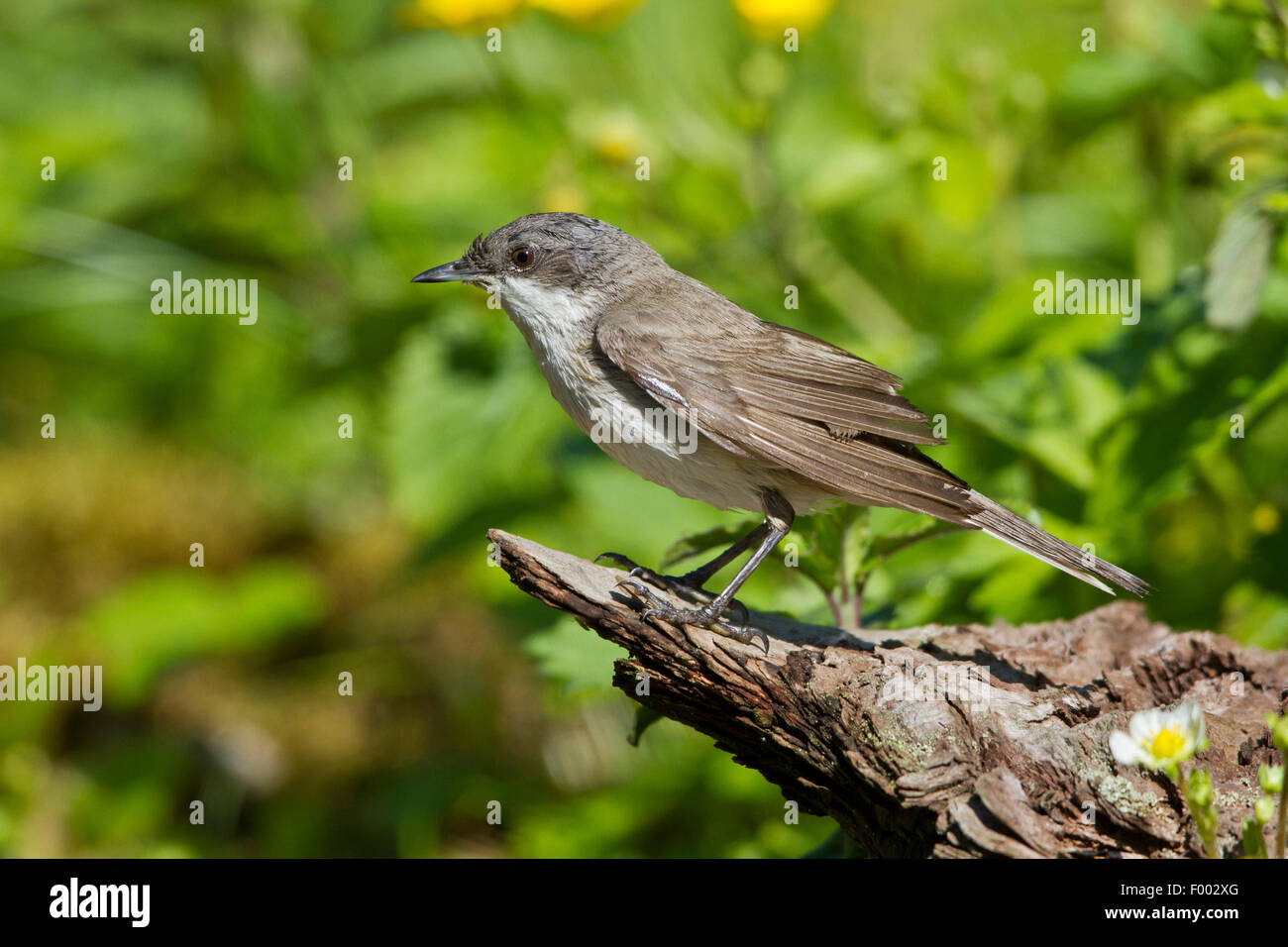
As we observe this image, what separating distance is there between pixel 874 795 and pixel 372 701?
434cm

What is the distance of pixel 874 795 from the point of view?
9.59 feet

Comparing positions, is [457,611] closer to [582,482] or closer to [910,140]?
[582,482]

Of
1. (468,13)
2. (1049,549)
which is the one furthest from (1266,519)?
(468,13)

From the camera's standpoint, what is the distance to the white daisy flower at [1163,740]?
2479mm

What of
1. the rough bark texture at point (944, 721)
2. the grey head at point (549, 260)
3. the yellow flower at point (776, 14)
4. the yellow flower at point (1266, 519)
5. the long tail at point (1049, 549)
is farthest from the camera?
the yellow flower at point (776, 14)

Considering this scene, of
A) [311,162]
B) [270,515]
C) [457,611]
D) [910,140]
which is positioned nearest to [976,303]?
[910,140]

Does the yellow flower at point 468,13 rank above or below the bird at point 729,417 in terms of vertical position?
above

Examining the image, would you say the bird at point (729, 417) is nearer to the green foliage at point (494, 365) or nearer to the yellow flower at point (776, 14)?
the green foliage at point (494, 365)

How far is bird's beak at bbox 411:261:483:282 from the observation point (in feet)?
13.5

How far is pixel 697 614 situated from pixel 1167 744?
1.26m

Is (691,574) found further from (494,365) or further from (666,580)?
(494,365)

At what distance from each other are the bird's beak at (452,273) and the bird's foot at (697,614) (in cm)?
129

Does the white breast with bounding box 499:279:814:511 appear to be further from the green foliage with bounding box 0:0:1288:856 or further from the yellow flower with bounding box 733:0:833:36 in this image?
the yellow flower with bounding box 733:0:833:36

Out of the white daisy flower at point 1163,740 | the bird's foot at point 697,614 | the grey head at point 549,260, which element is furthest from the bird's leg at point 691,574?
the white daisy flower at point 1163,740
